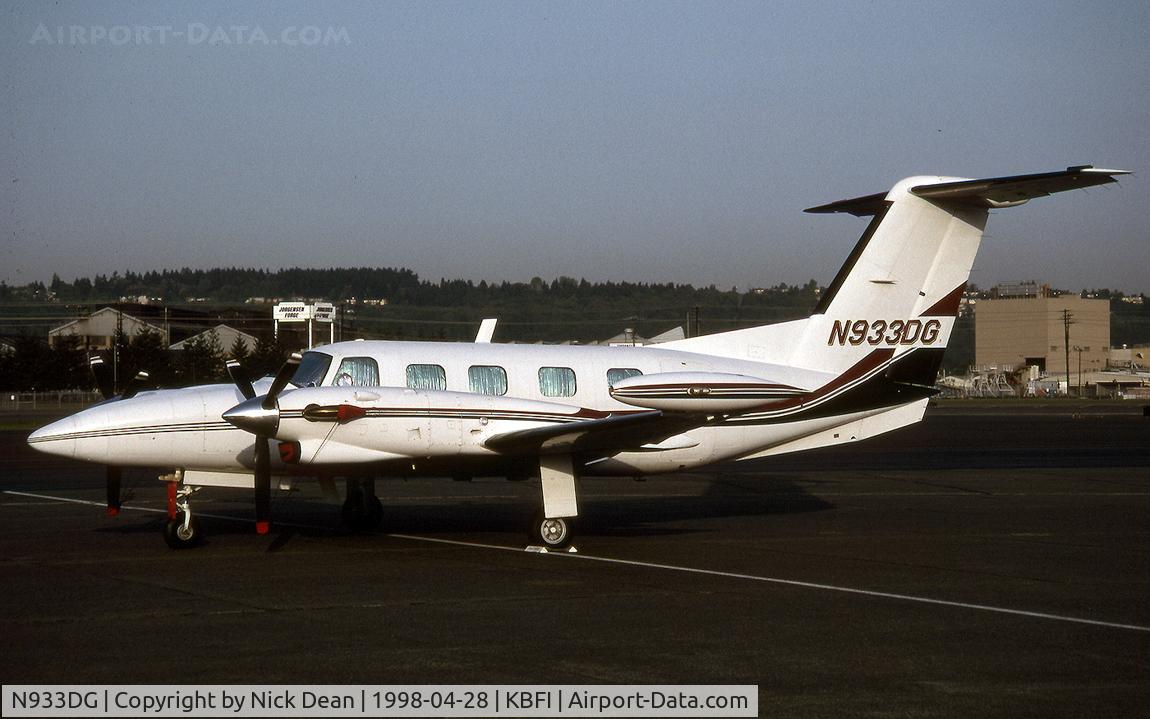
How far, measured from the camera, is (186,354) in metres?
69.7

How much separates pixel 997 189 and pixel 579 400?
602 centimetres

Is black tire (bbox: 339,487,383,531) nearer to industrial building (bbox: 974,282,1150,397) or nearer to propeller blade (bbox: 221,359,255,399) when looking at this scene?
propeller blade (bbox: 221,359,255,399)

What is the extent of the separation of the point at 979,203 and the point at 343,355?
8.65 m

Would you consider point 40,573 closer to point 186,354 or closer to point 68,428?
point 68,428

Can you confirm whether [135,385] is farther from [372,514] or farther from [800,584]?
[800,584]

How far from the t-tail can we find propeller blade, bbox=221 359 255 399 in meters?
5.78

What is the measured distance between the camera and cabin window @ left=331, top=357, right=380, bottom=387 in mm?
13195

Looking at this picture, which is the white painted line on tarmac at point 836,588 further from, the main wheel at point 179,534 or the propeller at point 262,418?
the main wheel at point 179,534

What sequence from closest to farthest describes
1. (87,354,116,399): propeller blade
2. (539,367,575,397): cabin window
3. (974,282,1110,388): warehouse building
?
(87,354,116,399): propeller blade
(539,367,575,397): cabin window
(974,282,1110,388): warehouse building

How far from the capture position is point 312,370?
1324 cm

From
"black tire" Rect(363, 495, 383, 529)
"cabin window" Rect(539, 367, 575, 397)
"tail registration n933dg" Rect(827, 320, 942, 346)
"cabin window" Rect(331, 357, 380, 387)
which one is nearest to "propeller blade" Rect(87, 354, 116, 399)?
"cabin window" Rect(331, 357, 380, 387)

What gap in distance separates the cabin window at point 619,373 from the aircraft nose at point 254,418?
4349mm

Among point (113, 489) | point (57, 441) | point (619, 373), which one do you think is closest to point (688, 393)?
point (619, 373)

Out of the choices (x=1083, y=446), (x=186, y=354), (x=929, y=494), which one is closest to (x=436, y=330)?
(x=186, y=354)
